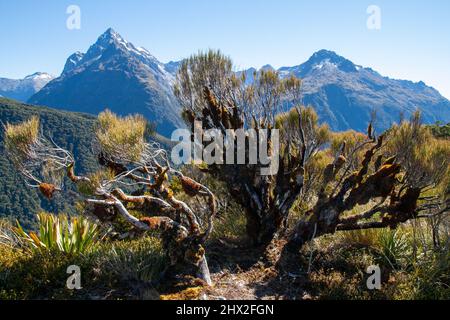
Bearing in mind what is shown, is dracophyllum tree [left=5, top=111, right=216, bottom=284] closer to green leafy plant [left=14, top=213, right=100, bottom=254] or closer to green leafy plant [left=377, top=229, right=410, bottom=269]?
green leafy plant [left=14, top=213, right=100, bottom=254]

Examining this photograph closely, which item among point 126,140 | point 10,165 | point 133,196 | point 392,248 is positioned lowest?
point 10,165

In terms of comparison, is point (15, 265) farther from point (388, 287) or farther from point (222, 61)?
point (388, 287)

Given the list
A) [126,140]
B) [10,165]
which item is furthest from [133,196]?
[10,165]

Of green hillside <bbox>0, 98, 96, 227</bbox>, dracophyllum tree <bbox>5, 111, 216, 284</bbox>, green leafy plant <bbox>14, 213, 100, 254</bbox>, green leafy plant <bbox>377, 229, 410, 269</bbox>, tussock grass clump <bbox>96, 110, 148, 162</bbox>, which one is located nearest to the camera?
dracophyllum tree <bbox>5, 111, 216, 284</bbox>

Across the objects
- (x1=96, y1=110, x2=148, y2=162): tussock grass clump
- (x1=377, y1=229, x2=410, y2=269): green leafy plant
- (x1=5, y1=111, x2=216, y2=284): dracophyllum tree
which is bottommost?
(x1=377, y1=229, x2=410, y2=269): green leafy plant

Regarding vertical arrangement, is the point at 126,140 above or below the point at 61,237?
above

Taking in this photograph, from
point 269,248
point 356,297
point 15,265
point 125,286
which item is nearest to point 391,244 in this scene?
point 356,297

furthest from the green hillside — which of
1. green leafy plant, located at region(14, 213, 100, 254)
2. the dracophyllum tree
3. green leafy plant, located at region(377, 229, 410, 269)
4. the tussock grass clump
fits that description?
green leafy plant, located at region(377, 229, 410, 269)

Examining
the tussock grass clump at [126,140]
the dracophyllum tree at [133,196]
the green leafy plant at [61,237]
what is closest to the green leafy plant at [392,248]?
the dracophyllum tree at [133,196]

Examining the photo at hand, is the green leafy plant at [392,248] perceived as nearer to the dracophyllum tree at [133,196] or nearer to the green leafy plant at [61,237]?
the dracophyllum tree at [133,196]

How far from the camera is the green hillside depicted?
360 ft

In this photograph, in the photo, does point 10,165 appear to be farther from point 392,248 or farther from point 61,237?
point 392,248

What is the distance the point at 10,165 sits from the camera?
347 feet

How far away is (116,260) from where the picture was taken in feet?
20.6
